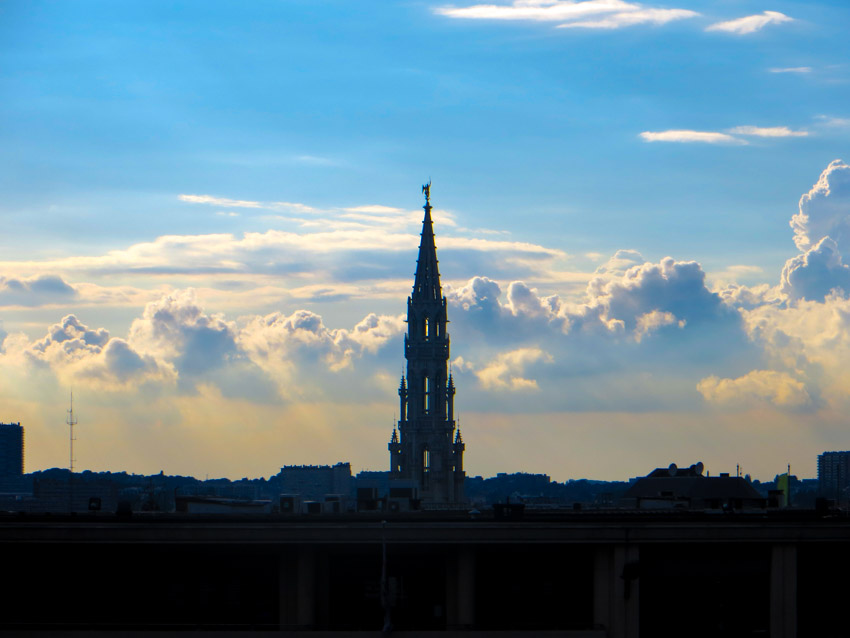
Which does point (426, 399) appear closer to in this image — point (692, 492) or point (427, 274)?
point (427, 274)

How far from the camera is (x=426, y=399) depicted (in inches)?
7092

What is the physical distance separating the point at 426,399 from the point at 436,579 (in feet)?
403

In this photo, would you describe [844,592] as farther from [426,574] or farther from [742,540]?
[426,574]

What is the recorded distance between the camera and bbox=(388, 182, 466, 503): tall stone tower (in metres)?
178

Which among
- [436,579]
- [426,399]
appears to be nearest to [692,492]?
[436,579]

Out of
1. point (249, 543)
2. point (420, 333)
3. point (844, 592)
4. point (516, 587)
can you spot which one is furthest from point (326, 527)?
point (420, 333)

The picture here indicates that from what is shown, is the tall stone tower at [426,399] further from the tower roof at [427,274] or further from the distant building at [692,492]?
the distant building at [692,492]

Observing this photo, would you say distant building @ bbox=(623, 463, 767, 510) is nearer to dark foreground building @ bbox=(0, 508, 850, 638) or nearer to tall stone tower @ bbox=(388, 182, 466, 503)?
dark foreground building @ bbox=(0, 508, 850, 638)

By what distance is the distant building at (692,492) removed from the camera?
→ 103m

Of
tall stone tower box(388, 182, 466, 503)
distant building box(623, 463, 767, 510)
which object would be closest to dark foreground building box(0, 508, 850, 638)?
distant building box(623, 463, 767, 510)

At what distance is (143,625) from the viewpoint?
55719mm

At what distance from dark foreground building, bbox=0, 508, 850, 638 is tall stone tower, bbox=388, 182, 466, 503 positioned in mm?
120764

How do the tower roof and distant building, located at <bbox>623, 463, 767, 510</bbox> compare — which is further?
the tower roof

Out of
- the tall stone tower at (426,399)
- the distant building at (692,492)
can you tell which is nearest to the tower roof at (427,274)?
the tall stone tower at (426,399)
